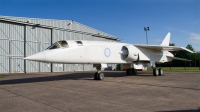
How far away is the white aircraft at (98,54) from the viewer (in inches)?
392

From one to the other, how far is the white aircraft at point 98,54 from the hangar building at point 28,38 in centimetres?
1633

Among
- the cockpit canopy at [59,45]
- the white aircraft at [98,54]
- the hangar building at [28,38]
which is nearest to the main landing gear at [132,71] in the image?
the white aircraft at [98,54]

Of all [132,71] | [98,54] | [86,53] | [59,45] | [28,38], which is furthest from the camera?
[28,38]

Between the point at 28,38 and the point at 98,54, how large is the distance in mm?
17627

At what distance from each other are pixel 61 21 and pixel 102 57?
19572 mm

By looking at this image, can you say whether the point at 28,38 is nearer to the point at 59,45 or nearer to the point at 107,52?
the point at 107,52

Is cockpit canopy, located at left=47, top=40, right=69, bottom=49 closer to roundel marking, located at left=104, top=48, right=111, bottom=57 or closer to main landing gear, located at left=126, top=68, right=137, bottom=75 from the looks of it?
roundel marking, located at left=104, top=48, right=111, bottom=57

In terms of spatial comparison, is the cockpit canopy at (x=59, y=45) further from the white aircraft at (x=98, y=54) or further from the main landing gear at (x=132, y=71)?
the main landing gear at (x=132, y=71)

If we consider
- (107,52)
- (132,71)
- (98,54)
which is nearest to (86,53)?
(98,54)

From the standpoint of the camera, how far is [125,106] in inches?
194

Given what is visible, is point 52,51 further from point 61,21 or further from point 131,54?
point 61,21

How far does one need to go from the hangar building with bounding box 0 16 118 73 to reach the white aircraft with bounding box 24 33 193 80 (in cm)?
1633

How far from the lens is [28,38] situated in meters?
26.1

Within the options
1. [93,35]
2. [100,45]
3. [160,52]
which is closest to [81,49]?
[100,45]
